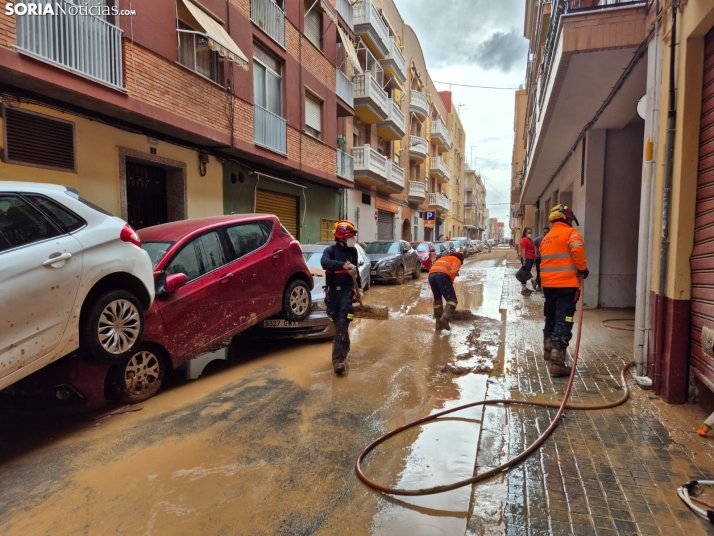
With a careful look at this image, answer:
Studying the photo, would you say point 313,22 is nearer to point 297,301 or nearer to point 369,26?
point 369,26

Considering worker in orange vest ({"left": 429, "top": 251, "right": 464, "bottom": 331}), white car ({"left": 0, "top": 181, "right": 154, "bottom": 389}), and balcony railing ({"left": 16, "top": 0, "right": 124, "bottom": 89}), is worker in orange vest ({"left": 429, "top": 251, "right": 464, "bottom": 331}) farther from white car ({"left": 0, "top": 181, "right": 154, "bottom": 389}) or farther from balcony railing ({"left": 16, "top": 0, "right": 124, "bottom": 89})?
balcony railing ({"left": 16, "top": 0, "right": 124, "bottom": 89})

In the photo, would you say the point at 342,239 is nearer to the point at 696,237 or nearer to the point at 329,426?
→ the point at 329,426

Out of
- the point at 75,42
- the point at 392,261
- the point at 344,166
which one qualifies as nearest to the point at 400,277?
the point at 392,261

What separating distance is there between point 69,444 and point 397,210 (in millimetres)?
25821

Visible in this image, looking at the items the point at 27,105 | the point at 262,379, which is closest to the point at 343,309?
the point at 262,379

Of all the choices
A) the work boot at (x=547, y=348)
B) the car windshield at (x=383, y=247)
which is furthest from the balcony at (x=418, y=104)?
the work boot at (x=547, y=348)

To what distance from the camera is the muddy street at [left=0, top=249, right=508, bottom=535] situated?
2434 mm

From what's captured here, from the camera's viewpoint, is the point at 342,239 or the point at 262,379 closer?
the point at 262,379

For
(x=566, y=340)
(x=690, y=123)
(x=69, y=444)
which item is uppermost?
(x=690, y=123)

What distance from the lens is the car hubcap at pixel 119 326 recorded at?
3555 millimetres

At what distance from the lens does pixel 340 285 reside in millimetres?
5152

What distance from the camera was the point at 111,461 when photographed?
3.08 meters

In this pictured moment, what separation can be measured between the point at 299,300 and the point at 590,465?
→ 13.6 feet

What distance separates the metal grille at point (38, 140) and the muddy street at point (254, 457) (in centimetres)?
489
